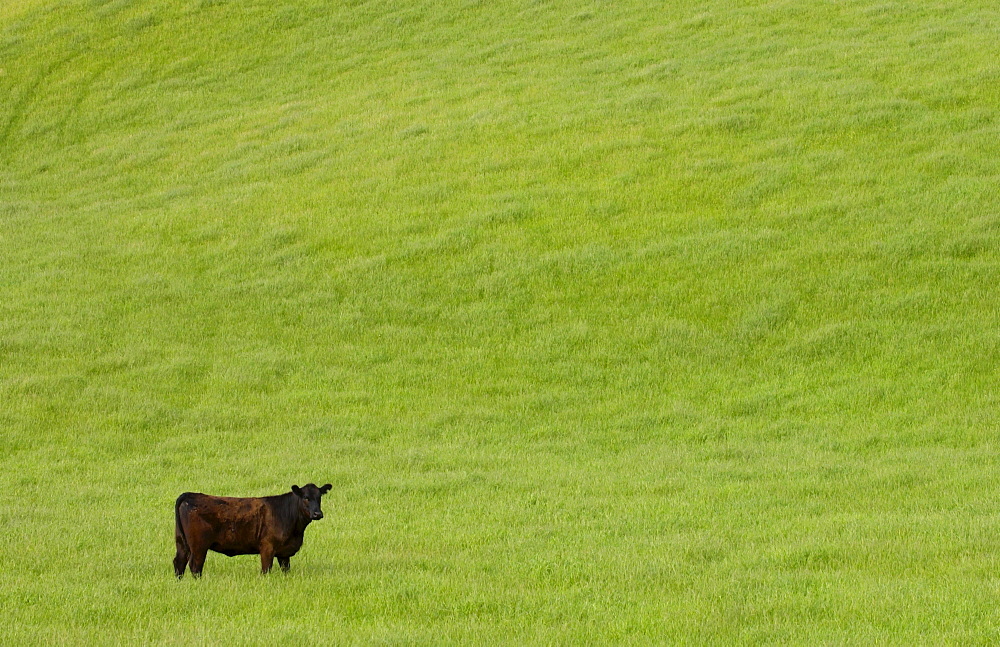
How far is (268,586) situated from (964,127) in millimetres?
31001

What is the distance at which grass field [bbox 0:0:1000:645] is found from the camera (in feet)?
39.2

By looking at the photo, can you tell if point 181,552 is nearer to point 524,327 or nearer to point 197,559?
point 197,559

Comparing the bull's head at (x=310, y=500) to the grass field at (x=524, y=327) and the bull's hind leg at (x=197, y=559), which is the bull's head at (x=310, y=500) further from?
the bull's hind leg at (x=197, y=559)

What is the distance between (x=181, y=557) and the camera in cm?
Answer: 1233

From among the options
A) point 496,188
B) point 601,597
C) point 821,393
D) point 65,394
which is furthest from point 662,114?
point 601,597

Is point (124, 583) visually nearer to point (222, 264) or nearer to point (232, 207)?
point (222, 264)

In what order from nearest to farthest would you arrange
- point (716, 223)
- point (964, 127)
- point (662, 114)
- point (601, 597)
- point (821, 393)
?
point (601, 597)
point (821, 393)
point (716, 223)
point (964, 127)
point (662, 114)

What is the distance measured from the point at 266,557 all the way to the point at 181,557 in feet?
3.14

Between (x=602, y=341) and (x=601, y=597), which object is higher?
(x=601, y=597)

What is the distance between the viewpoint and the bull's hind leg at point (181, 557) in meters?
12.3

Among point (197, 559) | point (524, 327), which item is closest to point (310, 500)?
point (197, 559)

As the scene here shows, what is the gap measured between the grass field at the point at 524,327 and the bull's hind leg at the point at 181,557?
500 millimetres

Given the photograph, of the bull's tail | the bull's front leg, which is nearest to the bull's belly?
the bull's front leg

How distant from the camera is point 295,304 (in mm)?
29516
